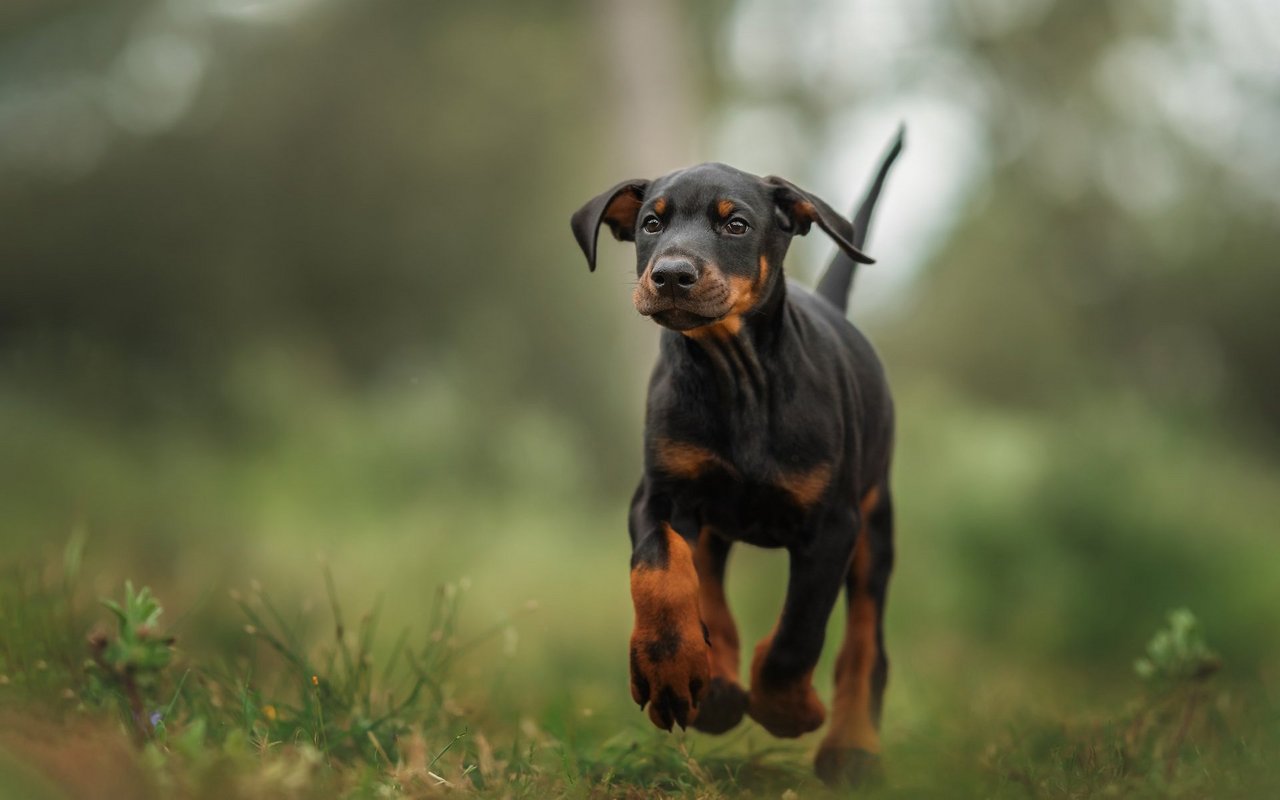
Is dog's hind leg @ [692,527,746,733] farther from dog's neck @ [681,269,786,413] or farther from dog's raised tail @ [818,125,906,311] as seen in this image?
dog's raised tail @ [818,125,906,311]

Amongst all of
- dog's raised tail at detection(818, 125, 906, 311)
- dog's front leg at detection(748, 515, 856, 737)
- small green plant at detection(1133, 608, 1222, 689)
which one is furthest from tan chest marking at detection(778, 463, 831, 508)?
small green plant at detection(1133, 608, 1222, 689)

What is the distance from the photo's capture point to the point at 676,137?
11.9 m

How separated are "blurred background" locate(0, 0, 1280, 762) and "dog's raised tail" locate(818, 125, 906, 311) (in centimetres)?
212

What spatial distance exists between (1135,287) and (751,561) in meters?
5.24

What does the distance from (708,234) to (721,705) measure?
143cm

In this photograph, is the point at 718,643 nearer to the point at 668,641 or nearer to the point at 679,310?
the point at 668,641

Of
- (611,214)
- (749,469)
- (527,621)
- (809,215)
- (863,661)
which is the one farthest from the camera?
(527,621)

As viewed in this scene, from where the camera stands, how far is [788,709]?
380cm

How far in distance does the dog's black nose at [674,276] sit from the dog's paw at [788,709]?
121 cm

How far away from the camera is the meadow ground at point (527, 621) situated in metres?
3.35

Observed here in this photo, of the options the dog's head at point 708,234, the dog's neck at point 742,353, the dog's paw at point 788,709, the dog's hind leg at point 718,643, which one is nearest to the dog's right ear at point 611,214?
the dog's head at point 708,234

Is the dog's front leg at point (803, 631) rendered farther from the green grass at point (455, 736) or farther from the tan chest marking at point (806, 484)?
the green grass at point (455, 736)

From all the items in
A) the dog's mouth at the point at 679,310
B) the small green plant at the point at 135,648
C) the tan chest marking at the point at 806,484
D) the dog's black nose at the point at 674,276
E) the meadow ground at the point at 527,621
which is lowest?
the meadow ground at the point at 527,621

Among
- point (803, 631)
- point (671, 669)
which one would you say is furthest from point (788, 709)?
point (671, 669)
